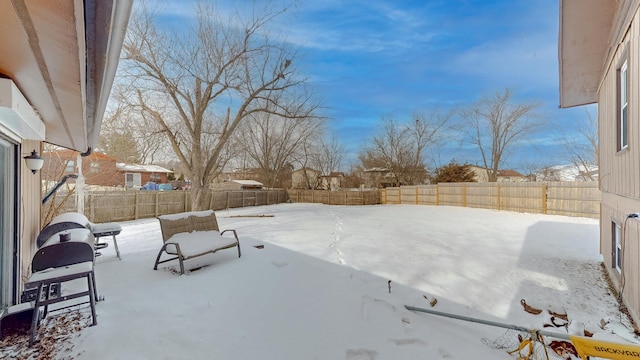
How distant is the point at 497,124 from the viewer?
78.8ft

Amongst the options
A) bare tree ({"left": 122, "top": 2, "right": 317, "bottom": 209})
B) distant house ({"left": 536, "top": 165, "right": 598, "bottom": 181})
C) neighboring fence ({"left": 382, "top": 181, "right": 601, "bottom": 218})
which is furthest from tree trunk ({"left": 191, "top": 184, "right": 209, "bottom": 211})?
distant house ({"left": 536, "top": 165, "right": 598, "bottom": 181})

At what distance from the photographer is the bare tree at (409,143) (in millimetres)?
27219

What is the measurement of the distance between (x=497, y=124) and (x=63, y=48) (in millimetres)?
28156

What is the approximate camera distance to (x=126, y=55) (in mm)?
10203

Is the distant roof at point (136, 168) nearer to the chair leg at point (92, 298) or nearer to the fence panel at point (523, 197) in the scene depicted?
the chair leg at point (92, 298)

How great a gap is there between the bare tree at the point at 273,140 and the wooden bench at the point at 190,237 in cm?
1950

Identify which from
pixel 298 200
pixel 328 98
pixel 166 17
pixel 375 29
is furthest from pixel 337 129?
pixel 166 17

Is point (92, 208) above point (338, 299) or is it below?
above

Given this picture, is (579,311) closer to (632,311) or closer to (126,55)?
(632,311)

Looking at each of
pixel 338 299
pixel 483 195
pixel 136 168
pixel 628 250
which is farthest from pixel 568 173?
pixel 136 168

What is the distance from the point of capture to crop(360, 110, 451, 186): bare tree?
1072 inches

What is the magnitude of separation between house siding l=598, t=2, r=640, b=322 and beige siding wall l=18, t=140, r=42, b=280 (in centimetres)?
726

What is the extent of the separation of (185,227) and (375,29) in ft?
37.1

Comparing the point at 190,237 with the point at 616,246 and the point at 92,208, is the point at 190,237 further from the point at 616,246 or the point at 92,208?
the point at 92,208
